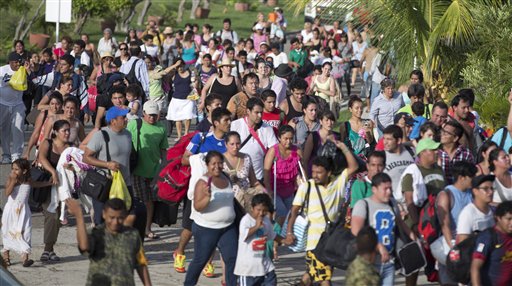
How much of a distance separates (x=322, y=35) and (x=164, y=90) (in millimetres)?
14955

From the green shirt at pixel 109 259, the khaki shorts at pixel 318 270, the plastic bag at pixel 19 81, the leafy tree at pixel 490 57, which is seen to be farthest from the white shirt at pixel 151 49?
the green shirt at pixel 109 259

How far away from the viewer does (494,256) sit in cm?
1014

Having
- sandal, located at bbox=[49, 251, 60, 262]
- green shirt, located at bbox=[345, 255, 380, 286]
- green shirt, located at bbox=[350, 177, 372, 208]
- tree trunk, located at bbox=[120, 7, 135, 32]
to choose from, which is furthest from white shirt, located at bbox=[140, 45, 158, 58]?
tree trunk, located at bbox=[120, 7, 135, 32]

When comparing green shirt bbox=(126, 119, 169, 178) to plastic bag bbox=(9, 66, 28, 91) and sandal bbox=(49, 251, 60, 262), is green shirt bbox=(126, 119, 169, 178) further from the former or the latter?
plastic bag bbox=(9, 66, 28, 91)

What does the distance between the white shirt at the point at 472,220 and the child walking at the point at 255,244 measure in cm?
157

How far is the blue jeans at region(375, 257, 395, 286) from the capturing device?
10.2 meters

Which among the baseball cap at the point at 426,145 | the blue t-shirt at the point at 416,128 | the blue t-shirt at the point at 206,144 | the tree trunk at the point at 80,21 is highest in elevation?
the tree trunk at the point at 80,21

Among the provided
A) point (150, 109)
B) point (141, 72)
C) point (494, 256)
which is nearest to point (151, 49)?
point (141, 72)

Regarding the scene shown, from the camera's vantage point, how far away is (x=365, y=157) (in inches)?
579

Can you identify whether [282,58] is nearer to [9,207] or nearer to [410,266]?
[9,207]

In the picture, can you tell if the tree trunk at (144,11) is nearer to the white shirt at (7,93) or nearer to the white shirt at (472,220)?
the white shirt at (7,93)

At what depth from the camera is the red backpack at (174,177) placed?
41.8 ft

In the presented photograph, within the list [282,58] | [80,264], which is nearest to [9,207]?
[80,264]

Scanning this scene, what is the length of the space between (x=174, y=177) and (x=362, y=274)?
4.13 m
